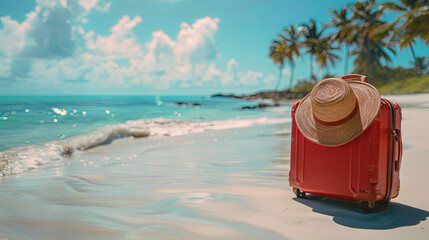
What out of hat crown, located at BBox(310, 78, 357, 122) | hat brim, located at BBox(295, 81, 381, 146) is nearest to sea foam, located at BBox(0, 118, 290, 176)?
hat brim, located at BBox(295, 81, 381, 146)

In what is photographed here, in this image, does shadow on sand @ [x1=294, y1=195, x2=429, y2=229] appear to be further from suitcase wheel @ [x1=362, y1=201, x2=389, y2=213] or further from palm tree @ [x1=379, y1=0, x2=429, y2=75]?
palm tree @ [x1=379, y1=0, x2=429, y2=75]

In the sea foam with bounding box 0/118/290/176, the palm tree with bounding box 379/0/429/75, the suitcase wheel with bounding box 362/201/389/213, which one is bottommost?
the sea foam with bounding box 0/118/290/176

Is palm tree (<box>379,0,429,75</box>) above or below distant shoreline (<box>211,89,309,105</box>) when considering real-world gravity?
above

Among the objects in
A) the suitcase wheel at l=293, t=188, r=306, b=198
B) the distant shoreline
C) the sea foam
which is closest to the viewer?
the suitcase wheel at l=293, t=188, r=306, b=198

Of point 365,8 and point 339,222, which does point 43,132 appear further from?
point 365,8

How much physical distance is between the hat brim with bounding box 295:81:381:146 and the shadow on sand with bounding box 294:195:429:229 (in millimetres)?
500

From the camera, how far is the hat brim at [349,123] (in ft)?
7.18

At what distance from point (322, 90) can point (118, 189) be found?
2146 millimetres

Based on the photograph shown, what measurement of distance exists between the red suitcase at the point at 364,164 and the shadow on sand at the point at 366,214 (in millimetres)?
80

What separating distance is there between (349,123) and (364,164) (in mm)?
290

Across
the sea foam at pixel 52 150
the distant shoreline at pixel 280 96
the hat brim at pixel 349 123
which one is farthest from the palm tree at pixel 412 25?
the distant shoreline at pixel 280 96

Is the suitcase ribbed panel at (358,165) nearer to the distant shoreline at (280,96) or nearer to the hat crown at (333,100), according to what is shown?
the hat crown at (333,100)

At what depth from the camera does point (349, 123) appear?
2262mm

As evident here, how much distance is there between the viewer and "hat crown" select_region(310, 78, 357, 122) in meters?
2.27
